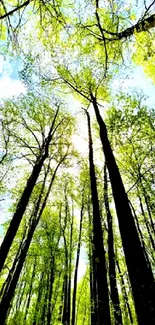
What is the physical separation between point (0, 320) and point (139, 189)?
9.89 metres

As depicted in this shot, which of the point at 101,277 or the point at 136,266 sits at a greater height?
the point at 101,277

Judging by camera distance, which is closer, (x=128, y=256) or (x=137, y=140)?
(x=128, y=256)

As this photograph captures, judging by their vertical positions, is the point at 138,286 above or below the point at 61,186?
below

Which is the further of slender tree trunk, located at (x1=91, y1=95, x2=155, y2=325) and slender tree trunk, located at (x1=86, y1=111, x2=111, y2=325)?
slender tree trunk, located at (x1=86, y1=111, x2=111, y2=325)

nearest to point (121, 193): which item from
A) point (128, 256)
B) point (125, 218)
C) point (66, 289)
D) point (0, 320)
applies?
point (125, 218)

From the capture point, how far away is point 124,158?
53.6 feet

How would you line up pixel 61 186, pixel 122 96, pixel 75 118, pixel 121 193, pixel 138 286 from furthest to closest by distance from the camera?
1. pixel 61 186
2. pixel 75 118
3. pixel 122 96
4. pixel 121 193
5. pixel 138 286

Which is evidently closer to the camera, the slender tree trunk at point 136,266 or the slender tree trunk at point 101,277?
the slender tree trunk at point 136,266

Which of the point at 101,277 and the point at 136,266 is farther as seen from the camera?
the point at 101,277

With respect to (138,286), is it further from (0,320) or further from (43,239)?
(43,239)

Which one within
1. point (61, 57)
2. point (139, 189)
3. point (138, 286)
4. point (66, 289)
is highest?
point (61, 57)

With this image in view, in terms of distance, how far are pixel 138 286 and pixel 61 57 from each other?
12154mm

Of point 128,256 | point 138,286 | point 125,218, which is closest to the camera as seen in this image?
Answer: point 138,286

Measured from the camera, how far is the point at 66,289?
18.9 m
